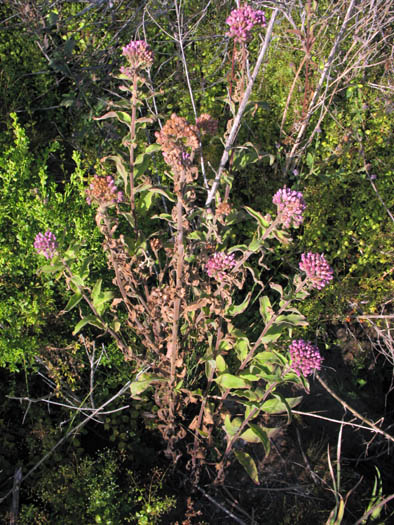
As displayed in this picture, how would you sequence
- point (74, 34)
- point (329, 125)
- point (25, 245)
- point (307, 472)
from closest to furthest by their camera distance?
point (25, 245), point (307, 472), point (329, 125), point (74, 34)

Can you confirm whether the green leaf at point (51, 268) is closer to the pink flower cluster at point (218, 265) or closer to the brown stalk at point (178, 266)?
the brown stalk at point (178, 266)

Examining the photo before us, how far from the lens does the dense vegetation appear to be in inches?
64.8

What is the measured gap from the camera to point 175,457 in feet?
7.00

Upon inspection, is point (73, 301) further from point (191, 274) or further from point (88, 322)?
point (191, 274)

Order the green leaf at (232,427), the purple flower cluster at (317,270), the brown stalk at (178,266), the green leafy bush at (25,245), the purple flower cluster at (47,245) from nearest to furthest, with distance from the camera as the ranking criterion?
the brown stalk at (178,266), the purple flower cluster at (317,270), the purple flower cluster at (47,245), the green leaf at (232,427), the green leafy bush at (25,245)

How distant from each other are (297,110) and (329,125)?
1.15 feet

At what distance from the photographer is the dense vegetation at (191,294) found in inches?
64.8

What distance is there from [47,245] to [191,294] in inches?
31.7

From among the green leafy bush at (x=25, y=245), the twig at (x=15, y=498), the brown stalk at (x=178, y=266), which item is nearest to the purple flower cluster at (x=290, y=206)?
the brown stalk at (x=178, y=266)

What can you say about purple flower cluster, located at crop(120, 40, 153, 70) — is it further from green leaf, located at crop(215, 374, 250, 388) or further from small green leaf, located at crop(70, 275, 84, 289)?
green leaf, located at crop(215, 374, 250, 388)

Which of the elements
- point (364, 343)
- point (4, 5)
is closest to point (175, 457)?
point (364, 343)

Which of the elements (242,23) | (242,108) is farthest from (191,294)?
(242,23)

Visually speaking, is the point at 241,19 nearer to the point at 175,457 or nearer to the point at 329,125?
the point at 329,125

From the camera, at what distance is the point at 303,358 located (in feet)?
4.86
